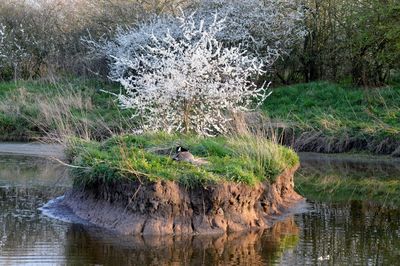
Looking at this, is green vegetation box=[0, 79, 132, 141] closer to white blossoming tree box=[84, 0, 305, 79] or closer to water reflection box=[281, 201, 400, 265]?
white blossoming tree box=[84, 0, 305, 79]

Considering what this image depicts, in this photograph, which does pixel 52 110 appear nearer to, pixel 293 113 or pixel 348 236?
pixel 293 113

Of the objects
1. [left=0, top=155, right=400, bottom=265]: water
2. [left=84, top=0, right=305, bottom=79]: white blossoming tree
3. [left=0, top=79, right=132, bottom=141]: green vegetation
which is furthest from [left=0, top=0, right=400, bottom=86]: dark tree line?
[left=0, top=155, right=400, bottom=265]: water

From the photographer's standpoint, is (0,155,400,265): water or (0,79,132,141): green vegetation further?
(0,79,132,141): green vegetation

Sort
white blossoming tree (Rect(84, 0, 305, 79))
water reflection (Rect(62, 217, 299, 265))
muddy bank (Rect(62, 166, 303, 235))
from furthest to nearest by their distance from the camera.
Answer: white blossoming tree (Rect(84, 0, 305, 79)) < muddy bank (Rect(62, 166, 303, 235)) < water reflection (Rect(62, 217, 299, 265))

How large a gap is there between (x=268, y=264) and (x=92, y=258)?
257 centimetres

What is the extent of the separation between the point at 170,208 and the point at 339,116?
1760 cm

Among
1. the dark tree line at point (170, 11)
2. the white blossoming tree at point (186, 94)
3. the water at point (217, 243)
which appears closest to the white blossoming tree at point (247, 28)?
the dark tree line at point (170, 11)

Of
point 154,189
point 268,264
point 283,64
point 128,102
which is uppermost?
point 283,64

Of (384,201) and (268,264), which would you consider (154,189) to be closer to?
(268,264)

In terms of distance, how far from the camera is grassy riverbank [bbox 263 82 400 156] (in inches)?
1075

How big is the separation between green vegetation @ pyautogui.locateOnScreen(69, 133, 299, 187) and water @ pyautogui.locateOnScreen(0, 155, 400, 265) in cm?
99

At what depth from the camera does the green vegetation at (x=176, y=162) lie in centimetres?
1363

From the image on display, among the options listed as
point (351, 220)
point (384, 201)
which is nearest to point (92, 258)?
point (351, 220)

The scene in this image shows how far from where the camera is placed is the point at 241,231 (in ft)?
45.7
